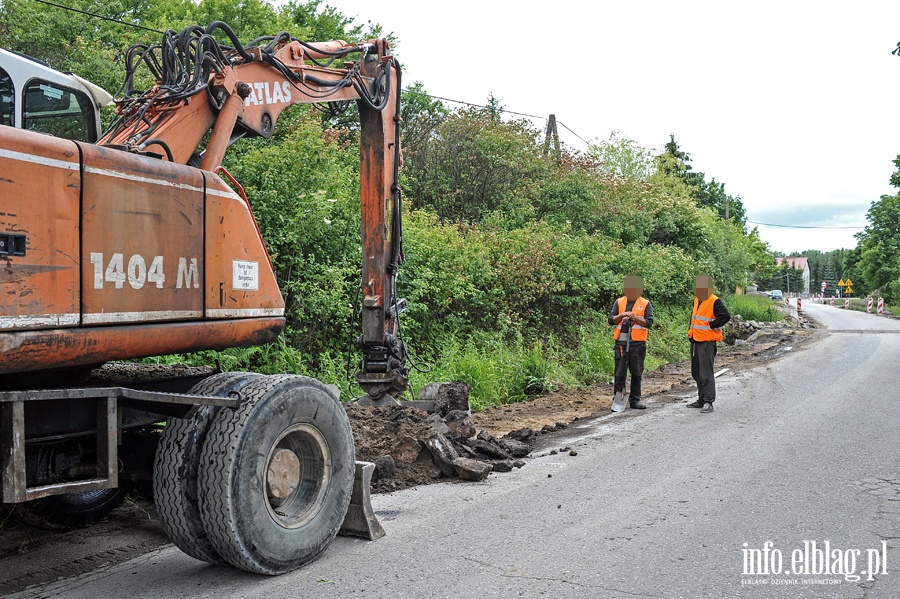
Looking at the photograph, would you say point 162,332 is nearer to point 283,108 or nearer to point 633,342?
point 283,108

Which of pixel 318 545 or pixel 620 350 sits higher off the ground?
pixel 620 350

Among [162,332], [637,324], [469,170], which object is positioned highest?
[469,170]

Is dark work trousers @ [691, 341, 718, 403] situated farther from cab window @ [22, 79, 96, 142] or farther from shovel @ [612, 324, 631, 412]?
cab window @ [22, 79, 96, 142]

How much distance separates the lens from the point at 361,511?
5.11m

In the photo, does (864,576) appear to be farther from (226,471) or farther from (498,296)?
(498,296)

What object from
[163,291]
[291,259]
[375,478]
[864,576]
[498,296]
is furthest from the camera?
[498,296]

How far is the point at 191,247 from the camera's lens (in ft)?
14.0

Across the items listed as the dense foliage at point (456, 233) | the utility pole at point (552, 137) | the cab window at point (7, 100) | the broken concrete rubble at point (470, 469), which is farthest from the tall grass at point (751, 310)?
the cab window at point (7, 100)

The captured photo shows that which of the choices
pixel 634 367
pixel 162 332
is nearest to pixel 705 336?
pixel 634 367

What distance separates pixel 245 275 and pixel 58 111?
1.65 m

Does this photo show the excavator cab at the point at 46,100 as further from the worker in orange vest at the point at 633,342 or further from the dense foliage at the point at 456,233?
the worker in orange vest at the point at 633,342

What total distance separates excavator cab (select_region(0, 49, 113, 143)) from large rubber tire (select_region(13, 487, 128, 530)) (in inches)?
94.8

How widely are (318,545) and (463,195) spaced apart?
1655 centimetres

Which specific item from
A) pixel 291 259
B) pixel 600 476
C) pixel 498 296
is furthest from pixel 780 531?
pixel 498 296
